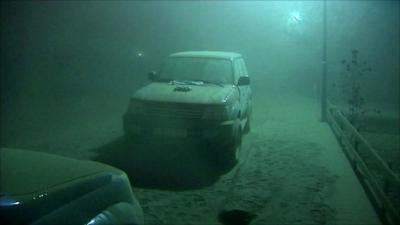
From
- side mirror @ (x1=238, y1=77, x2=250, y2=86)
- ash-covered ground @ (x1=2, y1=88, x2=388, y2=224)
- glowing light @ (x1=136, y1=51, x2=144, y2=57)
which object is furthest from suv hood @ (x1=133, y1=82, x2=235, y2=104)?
glowing light @ (x1=136, y1=51, x2=144, y2=57)

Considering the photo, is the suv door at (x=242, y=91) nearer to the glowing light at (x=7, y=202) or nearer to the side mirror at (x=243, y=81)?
the side mirror at (x=243, y=81)

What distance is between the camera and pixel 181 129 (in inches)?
302

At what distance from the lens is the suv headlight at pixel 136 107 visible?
25.8ft

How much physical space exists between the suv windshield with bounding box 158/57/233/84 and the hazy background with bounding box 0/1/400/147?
34.4ft

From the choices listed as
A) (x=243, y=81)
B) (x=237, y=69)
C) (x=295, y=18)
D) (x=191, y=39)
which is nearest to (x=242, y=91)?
(x=243, y=81)

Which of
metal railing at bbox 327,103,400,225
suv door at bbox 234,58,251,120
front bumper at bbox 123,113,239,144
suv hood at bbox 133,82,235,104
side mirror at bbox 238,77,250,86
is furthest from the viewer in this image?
suv door at bbox 234,58,251,120

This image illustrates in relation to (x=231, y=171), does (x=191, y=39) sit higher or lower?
higher

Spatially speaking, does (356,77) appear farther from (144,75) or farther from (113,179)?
(113,179)

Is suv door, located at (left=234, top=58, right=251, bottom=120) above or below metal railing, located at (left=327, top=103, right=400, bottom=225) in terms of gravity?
above

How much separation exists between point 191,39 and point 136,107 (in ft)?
65.9

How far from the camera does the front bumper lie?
758 centimetres

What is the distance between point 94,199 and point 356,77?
21987 millimetres

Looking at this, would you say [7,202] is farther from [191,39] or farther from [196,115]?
[191,39]

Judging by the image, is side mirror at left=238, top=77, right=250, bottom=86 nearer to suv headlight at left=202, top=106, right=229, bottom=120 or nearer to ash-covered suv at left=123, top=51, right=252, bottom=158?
ash-covered suv at left=123, top=51, right=252, bottom=158
